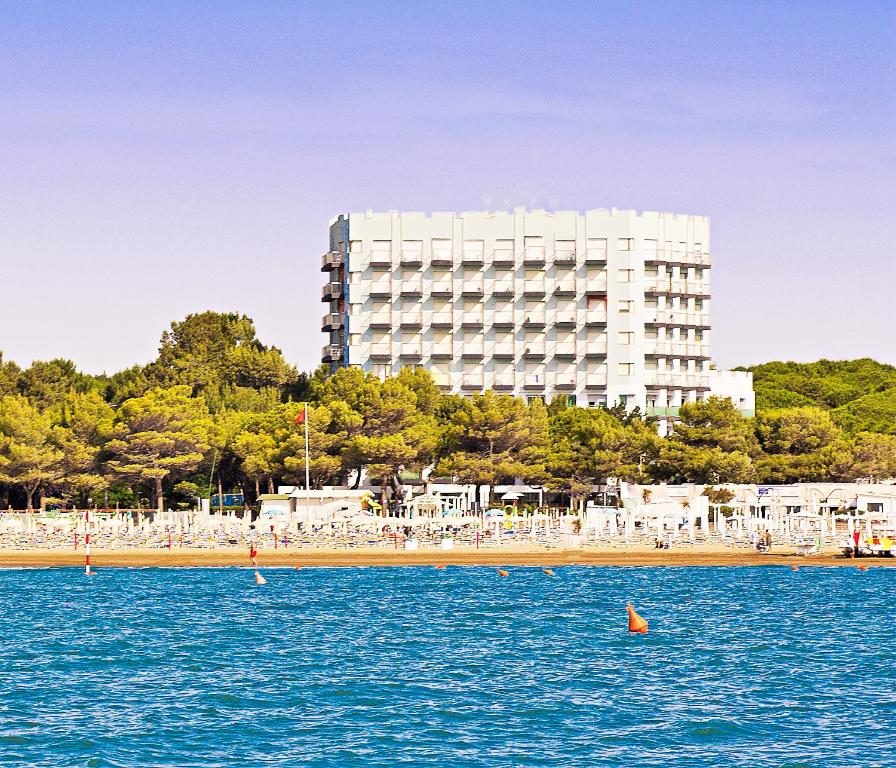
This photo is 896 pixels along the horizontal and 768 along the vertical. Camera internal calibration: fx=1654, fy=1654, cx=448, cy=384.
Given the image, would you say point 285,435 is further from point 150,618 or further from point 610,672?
point 610,672

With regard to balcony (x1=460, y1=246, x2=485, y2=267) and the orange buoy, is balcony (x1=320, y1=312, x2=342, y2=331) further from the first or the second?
the orange buoy

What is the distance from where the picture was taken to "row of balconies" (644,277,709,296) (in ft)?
574

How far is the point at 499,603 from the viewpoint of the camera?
78.4m

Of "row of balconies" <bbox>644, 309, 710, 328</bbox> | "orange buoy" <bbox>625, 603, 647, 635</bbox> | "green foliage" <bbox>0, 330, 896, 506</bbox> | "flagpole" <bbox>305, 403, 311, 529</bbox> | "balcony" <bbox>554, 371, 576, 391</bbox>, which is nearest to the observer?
"orange buoy" <bbox>625, 603, 647, 635</bbox>

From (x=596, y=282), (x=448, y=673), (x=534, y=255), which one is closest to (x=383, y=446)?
(x=534, y=255)

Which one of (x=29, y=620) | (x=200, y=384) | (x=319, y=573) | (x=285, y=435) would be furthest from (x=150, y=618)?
(x=200, y=384)

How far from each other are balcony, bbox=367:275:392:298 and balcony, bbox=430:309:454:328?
536 centimetres

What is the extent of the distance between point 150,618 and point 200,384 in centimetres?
8908

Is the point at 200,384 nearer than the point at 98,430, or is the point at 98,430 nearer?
the point at 98,430

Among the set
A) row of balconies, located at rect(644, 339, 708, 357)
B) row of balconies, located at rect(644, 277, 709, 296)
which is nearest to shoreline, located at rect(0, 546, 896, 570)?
row of balconies, located at rect(644, 339, 708, 357)

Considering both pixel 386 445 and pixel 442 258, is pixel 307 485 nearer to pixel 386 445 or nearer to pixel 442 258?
pixel 386 445

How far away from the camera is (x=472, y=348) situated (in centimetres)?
17362

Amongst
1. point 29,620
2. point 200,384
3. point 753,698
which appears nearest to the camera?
point 753,698

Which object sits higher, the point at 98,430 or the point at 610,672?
the point at 98,430
